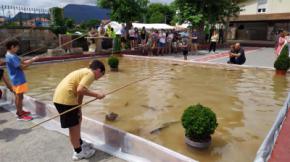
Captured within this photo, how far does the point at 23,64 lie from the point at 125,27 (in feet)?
44.8

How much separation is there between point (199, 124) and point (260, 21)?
31.0 m

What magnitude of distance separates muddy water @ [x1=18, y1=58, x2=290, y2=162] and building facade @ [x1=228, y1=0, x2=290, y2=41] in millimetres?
20926

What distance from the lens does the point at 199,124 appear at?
12.6 feet

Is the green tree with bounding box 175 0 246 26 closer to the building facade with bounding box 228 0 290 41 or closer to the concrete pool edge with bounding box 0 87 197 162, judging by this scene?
the building facade with bounding box 228 0 290 41

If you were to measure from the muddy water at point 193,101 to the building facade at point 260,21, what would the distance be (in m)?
20.9

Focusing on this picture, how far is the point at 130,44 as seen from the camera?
17500 mm

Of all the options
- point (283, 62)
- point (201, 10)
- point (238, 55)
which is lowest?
point (283, 62)

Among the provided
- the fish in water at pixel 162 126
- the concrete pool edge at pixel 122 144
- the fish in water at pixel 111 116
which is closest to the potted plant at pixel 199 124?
the concrete pool edge at pixel 122 144

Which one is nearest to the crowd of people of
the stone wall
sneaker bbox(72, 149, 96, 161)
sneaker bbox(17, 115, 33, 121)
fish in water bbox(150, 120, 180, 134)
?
the stone wall

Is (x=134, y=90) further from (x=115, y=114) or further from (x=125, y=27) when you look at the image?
(x=125, y=27)

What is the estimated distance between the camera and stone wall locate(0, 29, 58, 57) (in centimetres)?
1451

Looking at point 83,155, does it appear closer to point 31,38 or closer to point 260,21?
point 31,38

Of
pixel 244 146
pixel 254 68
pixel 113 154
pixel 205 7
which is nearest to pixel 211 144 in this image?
pixel 244 146

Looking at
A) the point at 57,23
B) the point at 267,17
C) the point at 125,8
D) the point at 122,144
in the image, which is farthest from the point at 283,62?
the point at 267,17
